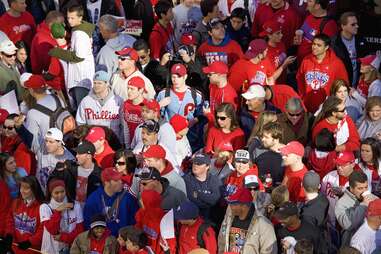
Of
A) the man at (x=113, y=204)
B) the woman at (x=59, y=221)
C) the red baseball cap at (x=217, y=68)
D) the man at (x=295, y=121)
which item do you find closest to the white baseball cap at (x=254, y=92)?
the man at (x=295, y=121)

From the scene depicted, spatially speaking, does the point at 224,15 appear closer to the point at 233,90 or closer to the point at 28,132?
the point at 233,90

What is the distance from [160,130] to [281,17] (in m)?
3.08

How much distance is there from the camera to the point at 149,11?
17016 millimetres

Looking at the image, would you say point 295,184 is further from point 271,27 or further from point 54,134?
point 271,27

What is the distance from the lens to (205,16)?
16547 mm

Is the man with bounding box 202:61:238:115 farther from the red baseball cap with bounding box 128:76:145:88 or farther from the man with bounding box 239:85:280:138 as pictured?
the red baseball cap with bounding box 128:76:145:88

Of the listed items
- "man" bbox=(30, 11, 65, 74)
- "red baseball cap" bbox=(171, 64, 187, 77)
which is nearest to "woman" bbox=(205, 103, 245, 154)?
"red baseball cap" bbox=(171, 64, 187, 77)

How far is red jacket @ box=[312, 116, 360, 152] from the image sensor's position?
44.2ft

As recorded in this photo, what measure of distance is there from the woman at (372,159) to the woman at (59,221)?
A: 3.05 metres

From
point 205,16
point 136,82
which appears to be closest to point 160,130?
point 136,82

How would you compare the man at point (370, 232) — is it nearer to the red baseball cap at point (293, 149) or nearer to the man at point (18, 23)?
the red baseball cap at point (293, 149)

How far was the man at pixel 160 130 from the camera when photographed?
13781mm

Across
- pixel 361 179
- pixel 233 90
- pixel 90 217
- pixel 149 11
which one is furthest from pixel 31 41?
pixel 361 179

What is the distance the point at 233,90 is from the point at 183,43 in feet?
4.40
